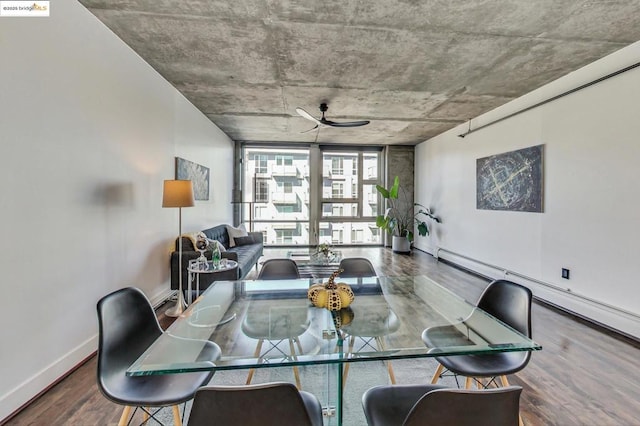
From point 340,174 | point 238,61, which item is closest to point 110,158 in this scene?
point 238,61

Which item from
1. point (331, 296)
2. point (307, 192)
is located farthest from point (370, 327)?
point (307, 192)

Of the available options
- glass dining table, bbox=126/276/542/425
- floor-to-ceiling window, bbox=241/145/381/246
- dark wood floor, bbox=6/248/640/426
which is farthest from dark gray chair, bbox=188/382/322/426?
floor-to-ceiling window, bbox=241/145/381/246

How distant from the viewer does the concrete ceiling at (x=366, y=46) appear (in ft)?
7.43

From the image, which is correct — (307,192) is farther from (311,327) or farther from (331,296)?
(311,327)

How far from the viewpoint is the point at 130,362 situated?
4.82 feet

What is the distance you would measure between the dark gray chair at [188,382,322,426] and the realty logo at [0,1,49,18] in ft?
8.04

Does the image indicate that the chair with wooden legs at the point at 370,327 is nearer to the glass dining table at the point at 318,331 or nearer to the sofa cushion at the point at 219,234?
the glass dining table at the point at 318,331

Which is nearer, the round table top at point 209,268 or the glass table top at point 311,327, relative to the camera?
the glass table top at point 311,327

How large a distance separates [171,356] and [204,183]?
13.5ft

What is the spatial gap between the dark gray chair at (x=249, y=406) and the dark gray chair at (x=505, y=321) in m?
0.83

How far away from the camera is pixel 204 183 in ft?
16.3

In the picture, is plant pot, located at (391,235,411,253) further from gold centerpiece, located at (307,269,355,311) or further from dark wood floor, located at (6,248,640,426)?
gold centerpiece, located at (307,269,355,311)

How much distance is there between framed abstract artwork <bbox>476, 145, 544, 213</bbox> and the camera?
147 inches

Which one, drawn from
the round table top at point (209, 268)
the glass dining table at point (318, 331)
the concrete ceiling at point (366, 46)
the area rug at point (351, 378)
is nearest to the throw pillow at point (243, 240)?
the round table top at point (209, 268)
